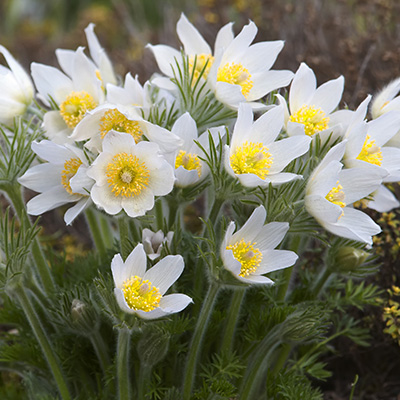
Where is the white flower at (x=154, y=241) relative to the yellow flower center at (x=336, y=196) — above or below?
below

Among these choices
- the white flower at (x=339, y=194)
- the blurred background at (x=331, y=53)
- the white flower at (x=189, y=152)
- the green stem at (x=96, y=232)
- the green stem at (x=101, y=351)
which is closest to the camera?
the white flower at (x=339, y=194)

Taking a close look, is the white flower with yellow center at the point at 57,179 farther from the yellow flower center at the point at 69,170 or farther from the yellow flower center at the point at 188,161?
the yellow flower center at the point at 188,161

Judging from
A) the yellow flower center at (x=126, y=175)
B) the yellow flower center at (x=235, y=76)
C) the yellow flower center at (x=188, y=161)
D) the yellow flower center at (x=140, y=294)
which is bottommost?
the yellow flower center at (x=140, y=294)

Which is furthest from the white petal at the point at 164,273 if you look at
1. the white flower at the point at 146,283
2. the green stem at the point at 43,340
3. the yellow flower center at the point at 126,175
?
the green stem at the point at 43,340

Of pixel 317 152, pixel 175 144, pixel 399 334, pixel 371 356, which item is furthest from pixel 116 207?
pixel 371 356

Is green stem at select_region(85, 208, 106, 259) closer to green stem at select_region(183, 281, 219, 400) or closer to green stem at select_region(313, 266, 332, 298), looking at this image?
green stem at select_region(183, 281, 219, 400)

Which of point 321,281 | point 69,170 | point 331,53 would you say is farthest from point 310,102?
point 331,53

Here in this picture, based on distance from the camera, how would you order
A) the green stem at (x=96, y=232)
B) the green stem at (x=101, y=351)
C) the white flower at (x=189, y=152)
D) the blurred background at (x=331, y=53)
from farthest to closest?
the blurred background at (x=331, y=53) → the green stem at (x=96, y=232) → the green stem at (x=101, y=351) → the white flower at (x=189, y=152)

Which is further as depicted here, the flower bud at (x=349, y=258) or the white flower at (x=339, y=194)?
the flower bud at (x=349, y=258)
